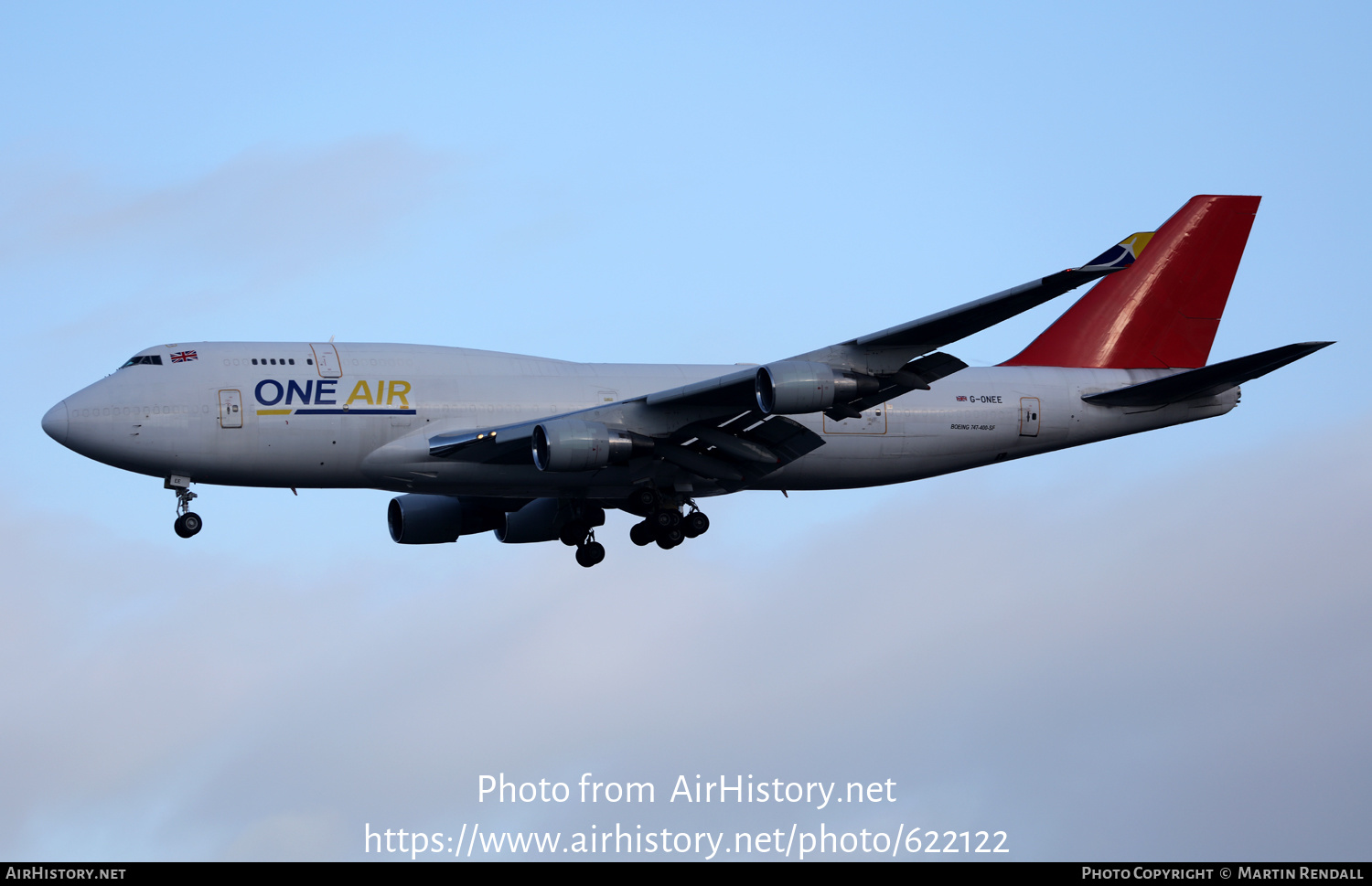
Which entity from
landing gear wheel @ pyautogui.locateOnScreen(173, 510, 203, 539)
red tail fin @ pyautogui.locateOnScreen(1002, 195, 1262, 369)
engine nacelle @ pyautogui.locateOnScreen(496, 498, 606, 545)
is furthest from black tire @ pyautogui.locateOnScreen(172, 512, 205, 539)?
red tail fin @ pyautogui.locateOnScreen(1002, 195, 1262, 369)

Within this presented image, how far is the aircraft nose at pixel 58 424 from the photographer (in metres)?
40.8

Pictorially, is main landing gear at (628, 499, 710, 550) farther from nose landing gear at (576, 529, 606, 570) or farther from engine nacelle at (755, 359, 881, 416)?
engine nacelle at (755, 359, 881, 416)

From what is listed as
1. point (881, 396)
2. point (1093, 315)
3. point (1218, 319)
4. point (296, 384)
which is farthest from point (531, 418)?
point (1218, 319)

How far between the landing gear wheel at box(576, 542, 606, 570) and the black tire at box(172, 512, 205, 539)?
997 centimetres

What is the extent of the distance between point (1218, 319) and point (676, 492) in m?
17.1

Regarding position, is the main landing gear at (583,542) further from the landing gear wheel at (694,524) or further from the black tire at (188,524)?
the black tire at (188,524)

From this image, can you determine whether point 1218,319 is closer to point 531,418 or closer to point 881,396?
point 881,396

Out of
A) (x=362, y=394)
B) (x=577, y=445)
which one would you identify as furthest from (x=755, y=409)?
(x=362, y=394)

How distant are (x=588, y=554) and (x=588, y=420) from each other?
22.2 ft

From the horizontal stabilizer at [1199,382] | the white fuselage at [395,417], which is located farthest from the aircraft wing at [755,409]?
the horizontal stabilizer at [1199,382]

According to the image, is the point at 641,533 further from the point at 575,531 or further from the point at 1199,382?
the point at 1199,382

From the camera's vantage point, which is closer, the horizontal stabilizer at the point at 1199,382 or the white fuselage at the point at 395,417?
the white fuselage at the point at 395,417

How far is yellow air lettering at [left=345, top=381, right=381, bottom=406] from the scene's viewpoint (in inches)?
1640

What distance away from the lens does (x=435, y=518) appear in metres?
48.2
